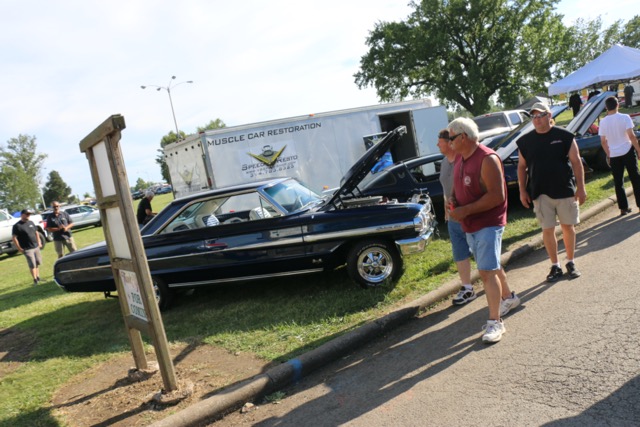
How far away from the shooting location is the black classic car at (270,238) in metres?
5.84

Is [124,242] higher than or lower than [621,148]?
higher

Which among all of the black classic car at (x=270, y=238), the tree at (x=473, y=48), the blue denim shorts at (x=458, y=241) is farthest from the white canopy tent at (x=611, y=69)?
the tree at (x=473, y=48)

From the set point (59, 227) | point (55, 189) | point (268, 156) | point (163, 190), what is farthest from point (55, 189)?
point (268, 156)

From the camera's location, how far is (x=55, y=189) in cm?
8294

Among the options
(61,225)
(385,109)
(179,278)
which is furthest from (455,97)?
(179,278)

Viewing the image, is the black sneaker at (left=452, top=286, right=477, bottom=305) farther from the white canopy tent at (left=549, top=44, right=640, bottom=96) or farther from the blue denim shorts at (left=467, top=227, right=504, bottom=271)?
the white canopy tent at (left=549, top=44, right=640, bottom=96)

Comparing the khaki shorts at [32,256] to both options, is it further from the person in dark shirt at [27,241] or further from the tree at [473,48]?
the tree at [473,48]

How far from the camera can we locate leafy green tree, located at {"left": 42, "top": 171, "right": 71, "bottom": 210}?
8288cm

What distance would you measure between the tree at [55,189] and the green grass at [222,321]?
85373mm

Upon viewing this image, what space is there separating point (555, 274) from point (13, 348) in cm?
661

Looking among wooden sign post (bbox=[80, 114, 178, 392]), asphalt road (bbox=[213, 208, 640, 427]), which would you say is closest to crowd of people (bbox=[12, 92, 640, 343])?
asphalt road (bbox=[213, 208, 640, 427])

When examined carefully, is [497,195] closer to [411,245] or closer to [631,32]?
[411,245]

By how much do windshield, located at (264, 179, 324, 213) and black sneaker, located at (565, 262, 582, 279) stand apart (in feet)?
10.5

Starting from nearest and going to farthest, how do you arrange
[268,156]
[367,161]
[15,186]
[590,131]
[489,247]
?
[489,247]
[367,161]
[590,131]
[268,156]
[15,186]
